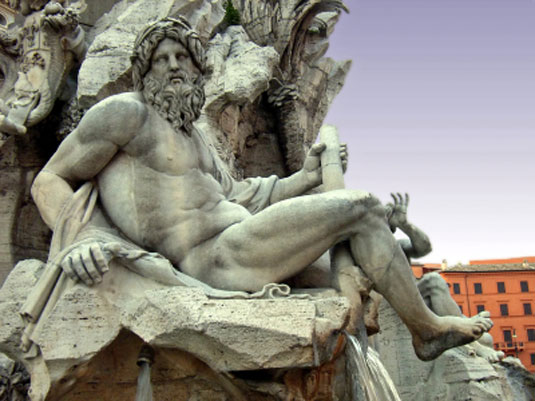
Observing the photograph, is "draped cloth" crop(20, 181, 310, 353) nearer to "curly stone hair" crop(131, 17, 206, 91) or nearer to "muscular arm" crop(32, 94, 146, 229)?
"muscular arm" crop(32, 94, 146, 229)

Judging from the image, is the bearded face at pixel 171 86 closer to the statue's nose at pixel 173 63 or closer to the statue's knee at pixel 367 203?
the statue's nose at pixel 173 63

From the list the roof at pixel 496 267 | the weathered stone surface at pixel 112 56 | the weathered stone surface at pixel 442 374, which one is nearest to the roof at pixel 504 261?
the roof at pixel 496 267

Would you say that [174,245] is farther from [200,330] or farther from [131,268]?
[200,330]

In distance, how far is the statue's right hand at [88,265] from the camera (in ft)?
12.3

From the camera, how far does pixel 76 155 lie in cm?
430

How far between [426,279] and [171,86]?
3438 mm

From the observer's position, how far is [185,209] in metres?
4.25

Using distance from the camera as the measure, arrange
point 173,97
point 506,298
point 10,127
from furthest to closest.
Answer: point 506,298 → point 10,127 → point 173,97

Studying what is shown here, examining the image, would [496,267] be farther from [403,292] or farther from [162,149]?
[162,149]

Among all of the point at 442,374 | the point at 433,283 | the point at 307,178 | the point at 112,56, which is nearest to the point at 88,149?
the point at 307,178

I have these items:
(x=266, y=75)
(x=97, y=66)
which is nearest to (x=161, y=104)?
(x=97, y=66)

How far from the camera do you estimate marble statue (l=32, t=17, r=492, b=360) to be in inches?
163

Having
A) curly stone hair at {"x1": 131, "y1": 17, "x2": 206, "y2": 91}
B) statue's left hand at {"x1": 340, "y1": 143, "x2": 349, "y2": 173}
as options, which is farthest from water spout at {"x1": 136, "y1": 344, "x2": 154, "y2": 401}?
statue's left hand at {"x1": 340, "y1": 143, "x2": 349, "y2": 173}

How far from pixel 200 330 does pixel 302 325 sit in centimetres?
56
